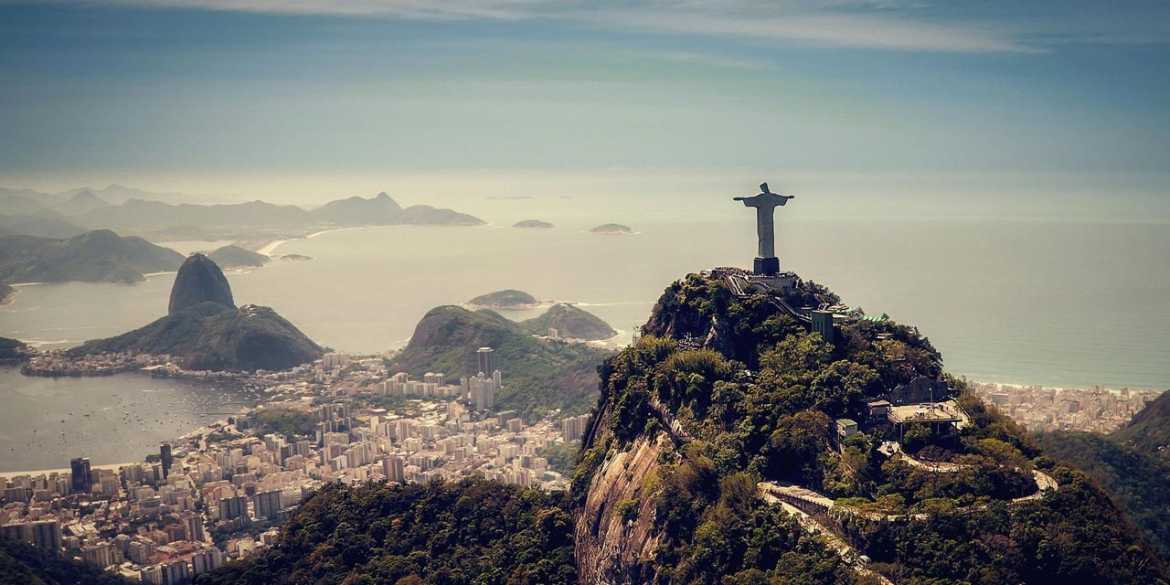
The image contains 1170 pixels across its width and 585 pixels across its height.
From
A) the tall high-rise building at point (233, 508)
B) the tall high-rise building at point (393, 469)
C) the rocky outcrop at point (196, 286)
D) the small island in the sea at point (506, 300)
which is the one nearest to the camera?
the tall high-rise building at point (233, 508)

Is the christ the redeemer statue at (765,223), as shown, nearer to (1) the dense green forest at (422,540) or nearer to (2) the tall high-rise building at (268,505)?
(1) the dense green forest at (422,540)

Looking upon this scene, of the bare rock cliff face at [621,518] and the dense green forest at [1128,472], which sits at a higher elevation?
the bare rock cliff face at [621,518]

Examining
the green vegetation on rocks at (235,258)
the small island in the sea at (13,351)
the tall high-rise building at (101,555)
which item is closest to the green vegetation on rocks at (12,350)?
the small island in the sea at (13,351)

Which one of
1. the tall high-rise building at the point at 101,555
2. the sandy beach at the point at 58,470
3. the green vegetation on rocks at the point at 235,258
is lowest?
the tall high-rise building at the point at 101,555

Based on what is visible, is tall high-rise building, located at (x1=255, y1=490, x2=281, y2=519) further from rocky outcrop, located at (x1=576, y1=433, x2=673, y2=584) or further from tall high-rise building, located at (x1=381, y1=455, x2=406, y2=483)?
rocky outcrop, located at (x1=576, y1=433, x2=673, y2=584)

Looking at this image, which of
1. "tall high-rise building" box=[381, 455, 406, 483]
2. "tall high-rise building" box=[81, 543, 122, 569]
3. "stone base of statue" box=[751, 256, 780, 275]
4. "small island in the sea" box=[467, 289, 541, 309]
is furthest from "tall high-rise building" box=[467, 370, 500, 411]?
"small island in the sea" box=[467, 289, 541, 309]

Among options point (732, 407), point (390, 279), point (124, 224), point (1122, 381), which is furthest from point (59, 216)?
point (732, 407)

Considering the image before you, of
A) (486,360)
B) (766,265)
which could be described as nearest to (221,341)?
(486,360)

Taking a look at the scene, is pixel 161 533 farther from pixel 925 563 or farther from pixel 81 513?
pixel 925 563
